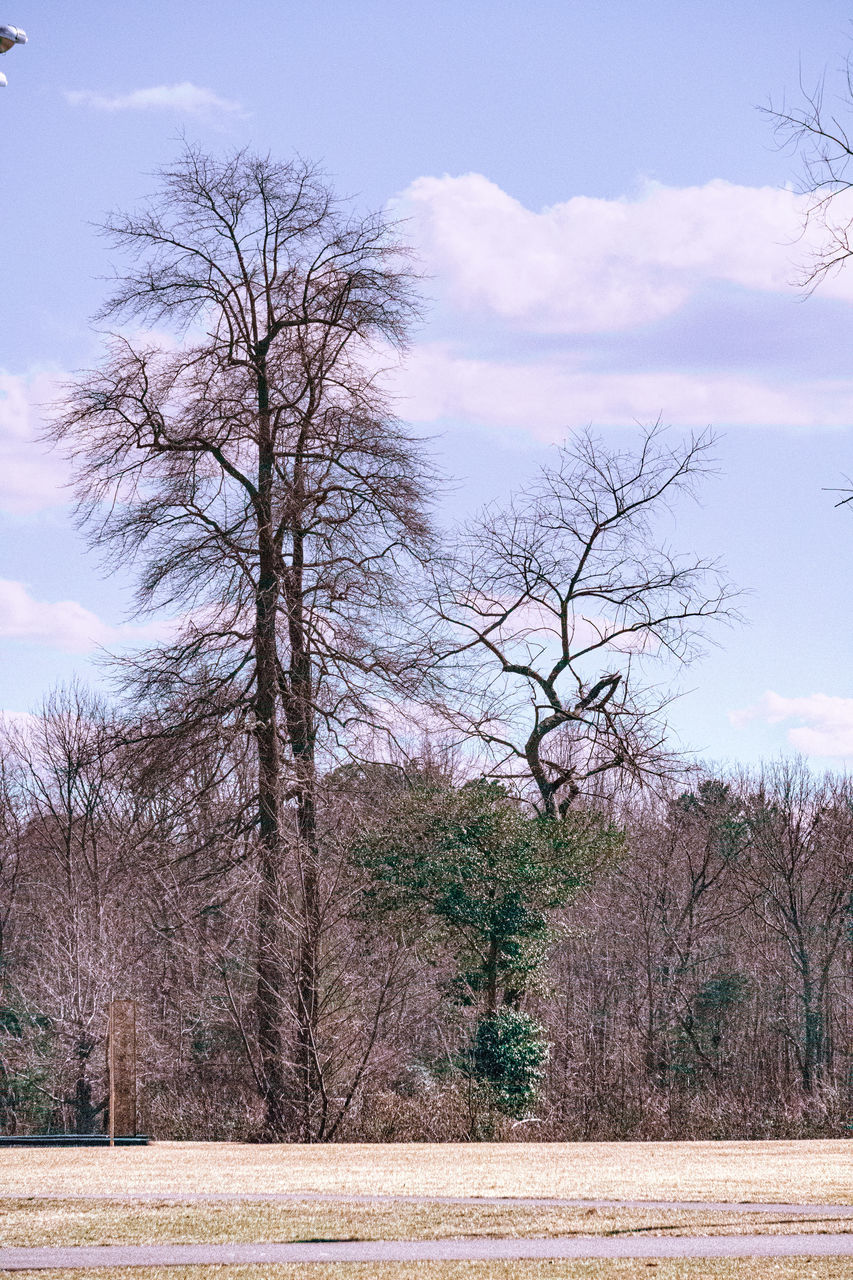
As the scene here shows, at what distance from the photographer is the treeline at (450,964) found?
24.4 metres

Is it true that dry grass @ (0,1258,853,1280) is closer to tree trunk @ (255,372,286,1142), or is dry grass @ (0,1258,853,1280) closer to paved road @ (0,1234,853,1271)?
paved road @ (0,1234,853,1271)

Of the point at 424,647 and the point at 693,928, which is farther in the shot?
the point at 693,928

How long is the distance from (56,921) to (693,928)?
15889mm

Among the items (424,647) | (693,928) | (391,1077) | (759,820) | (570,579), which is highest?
(570,579)

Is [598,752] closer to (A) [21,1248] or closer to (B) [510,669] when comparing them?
(B) [510,669]

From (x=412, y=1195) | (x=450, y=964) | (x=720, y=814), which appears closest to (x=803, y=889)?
(x=720, y=814)

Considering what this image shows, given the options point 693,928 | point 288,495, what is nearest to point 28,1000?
point 288,495

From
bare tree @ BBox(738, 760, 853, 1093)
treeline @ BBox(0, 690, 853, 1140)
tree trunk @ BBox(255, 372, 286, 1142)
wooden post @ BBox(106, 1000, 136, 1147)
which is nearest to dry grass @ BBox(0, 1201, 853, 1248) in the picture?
wooden post @ BBox(106, 1000, 136, 1147)

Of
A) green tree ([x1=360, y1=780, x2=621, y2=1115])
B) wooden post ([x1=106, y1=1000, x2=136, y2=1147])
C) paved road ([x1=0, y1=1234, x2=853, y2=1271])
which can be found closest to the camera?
paved road ([x1=0, y1=1234, x2=853, y2=1271])

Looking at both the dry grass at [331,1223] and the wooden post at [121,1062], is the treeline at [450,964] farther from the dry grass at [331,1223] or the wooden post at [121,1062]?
the dry grass at [331,1223]

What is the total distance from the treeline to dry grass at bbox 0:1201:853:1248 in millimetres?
11458

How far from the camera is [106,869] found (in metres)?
39.0

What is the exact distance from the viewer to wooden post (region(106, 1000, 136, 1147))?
63.8 ft

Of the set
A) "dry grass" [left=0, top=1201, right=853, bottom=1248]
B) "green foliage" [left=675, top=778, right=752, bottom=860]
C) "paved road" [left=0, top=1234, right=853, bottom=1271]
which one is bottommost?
"dry grass" [left=0, top=1201, right=853, bottom=1248]
